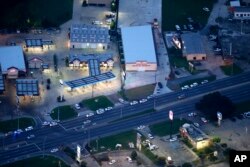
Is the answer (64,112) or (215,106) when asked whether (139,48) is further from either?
(215,106)

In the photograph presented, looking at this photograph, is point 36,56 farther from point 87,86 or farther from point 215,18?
point 215,18

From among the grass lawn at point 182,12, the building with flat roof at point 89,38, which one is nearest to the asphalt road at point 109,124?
the building with flat roof at point 89,38

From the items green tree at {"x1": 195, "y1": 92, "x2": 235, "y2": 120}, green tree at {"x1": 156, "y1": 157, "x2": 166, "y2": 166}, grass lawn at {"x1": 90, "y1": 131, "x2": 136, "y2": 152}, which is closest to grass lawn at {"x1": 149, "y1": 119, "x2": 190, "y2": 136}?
grass lawn at {"x1": 90, "y1": 131, "x2": 136, "y2": 152}

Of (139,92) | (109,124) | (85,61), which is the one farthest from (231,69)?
(109,124)

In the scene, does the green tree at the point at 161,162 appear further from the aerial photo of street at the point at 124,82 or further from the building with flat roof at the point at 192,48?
the building with flat roof at the point at 192,48

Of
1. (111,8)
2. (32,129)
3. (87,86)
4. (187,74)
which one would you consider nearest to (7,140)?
(32,129)

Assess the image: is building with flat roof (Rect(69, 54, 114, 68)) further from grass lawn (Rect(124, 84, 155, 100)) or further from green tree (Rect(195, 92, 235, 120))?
green tree (Rect(195, 92, 235, 120))
